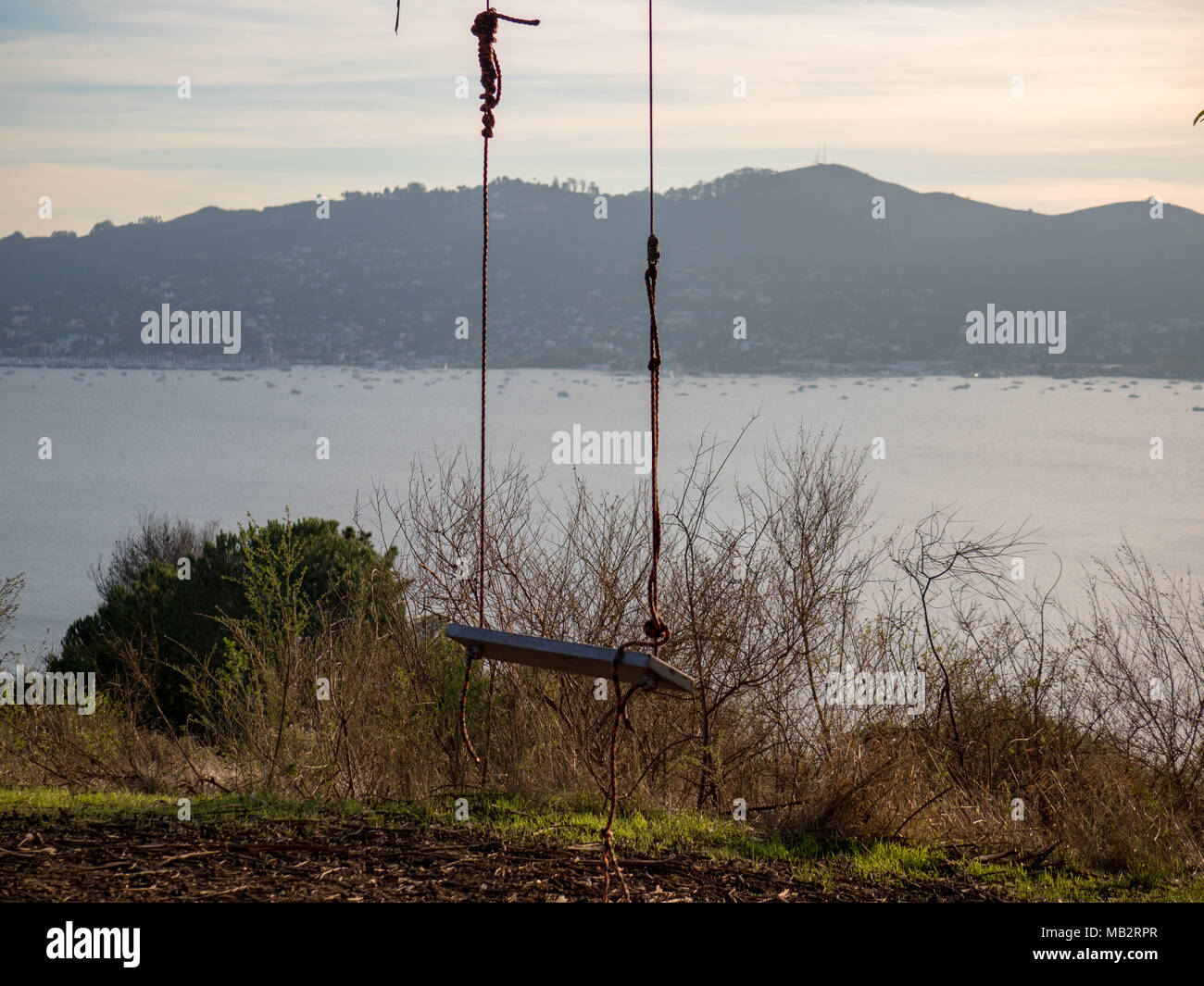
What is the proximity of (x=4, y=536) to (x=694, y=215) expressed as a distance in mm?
43420

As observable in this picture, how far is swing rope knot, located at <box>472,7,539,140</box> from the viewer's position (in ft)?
14.4

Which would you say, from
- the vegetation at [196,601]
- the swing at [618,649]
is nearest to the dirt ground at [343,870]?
the swing at [618,649]

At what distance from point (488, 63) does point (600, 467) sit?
2138 inches

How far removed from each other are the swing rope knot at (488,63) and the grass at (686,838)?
10.4 feet

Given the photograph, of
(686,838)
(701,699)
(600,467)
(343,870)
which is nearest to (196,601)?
(701,699)

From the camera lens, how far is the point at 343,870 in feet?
14.4

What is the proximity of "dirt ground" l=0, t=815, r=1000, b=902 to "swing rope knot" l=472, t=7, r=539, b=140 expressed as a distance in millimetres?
2973

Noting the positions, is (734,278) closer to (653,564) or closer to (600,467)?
(600,467)

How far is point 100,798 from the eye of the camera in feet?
21.0

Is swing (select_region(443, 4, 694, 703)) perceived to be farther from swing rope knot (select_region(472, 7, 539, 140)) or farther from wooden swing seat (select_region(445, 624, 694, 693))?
swing rope knot (select_region(472, 7, 539, 140))
